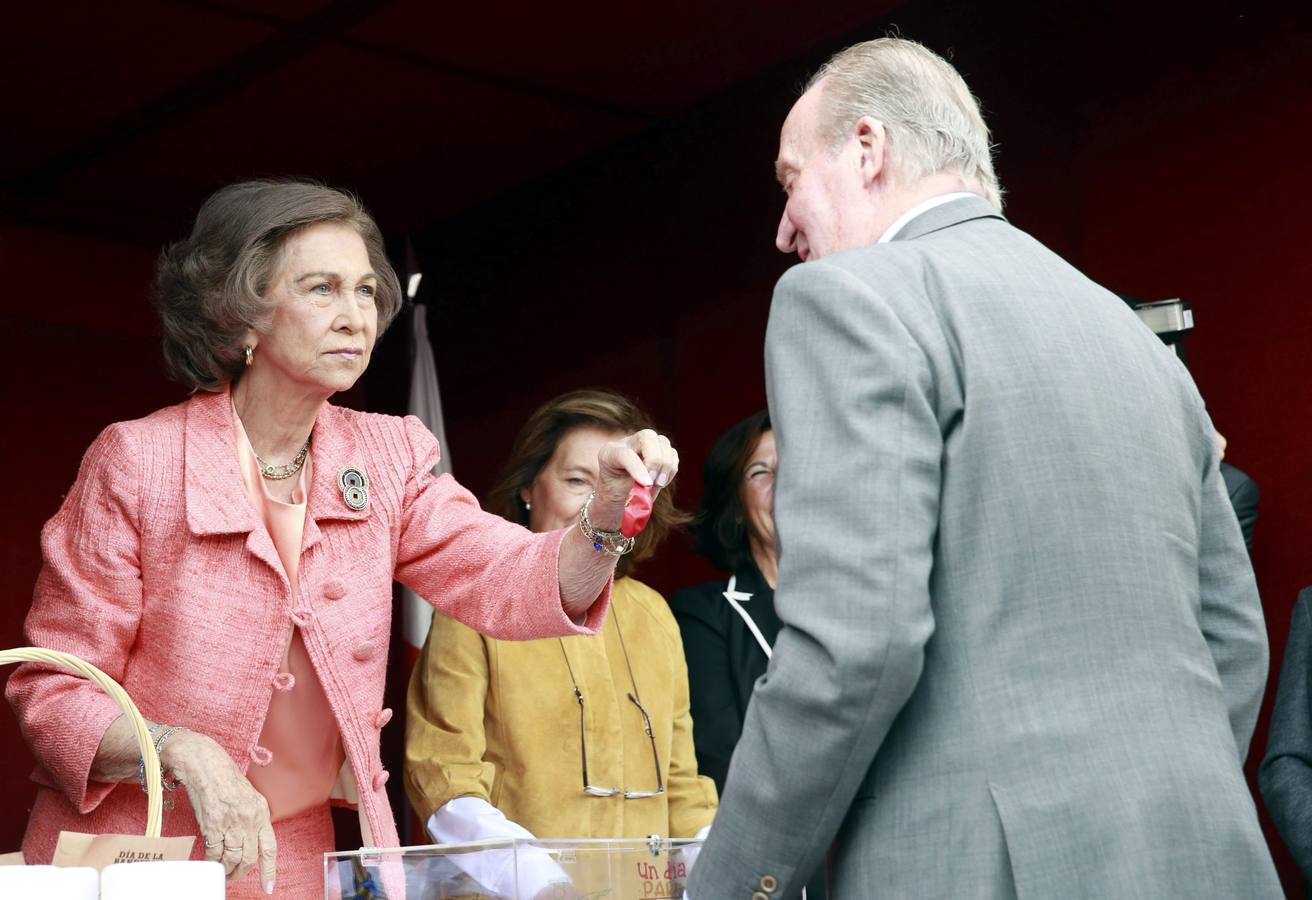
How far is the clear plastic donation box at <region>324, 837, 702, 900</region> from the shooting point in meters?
1.84

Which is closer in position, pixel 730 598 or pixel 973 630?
pixel 973 630

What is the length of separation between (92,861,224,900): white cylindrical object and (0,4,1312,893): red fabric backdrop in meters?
3.14

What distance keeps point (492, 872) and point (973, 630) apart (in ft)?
2.02

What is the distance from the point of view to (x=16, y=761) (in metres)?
5.66

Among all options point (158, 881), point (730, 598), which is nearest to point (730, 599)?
point (730, 598)

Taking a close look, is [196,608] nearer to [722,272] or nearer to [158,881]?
[158,881]

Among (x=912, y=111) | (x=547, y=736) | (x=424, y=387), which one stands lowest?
(x=547, y=736)

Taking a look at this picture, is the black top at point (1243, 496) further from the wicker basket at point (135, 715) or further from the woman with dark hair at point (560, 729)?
the wicker basket at point (135, 715)

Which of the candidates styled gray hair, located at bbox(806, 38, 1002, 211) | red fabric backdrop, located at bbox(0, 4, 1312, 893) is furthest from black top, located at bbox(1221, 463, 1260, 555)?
styled gray hair, located at bbox(806, 38, 1002, 211)

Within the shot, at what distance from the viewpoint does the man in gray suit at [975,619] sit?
1.54m

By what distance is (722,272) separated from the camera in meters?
5.57

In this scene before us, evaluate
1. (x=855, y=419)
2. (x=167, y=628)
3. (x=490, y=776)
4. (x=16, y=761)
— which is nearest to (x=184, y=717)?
(x=167, y=628)

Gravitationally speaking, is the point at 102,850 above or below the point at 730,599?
below

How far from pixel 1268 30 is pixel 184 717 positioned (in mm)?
3254
